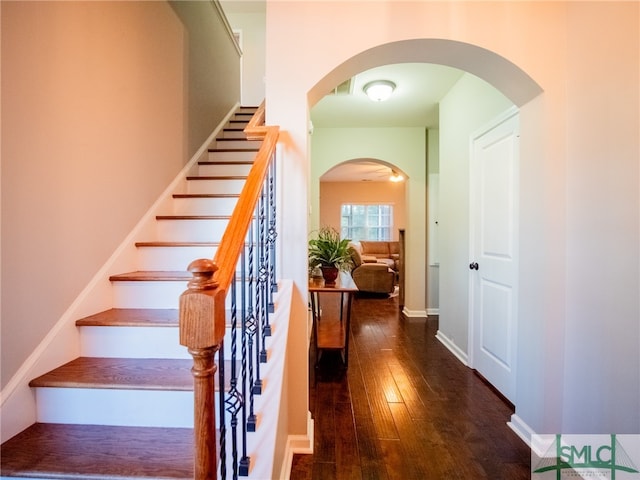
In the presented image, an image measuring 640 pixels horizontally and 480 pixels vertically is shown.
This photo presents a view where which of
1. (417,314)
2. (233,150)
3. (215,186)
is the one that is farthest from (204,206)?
(417,314)

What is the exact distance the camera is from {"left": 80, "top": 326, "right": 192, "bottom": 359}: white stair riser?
1534mm

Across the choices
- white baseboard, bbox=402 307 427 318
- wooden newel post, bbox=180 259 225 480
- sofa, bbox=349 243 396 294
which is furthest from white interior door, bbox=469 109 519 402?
sofa, bbox=349 243 396 294

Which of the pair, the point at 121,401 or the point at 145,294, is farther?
the point at 145,294

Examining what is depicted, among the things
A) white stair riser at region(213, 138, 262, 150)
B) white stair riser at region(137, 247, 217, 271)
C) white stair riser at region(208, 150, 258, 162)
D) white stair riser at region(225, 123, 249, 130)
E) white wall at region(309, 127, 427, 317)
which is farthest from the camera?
white wall at region(309, 127, 427, 317)

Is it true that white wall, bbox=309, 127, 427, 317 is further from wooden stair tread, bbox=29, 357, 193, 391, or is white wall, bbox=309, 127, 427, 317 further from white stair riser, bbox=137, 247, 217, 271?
wooden stair tread, bbox=29, 357, 193, 391

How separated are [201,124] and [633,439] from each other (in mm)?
3591

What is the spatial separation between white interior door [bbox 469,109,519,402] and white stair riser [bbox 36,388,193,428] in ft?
6.97

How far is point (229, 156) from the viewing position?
3139 mm

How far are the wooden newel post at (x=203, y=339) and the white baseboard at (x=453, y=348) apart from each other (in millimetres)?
2728

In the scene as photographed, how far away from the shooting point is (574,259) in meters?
1.65

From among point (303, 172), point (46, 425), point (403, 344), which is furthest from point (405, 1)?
point (403, 344)

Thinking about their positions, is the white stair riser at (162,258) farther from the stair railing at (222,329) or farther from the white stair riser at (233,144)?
the white stair riser at (233,144)

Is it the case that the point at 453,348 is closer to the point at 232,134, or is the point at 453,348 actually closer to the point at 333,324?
the point at 333,324

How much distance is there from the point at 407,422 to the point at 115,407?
1.64 metres
